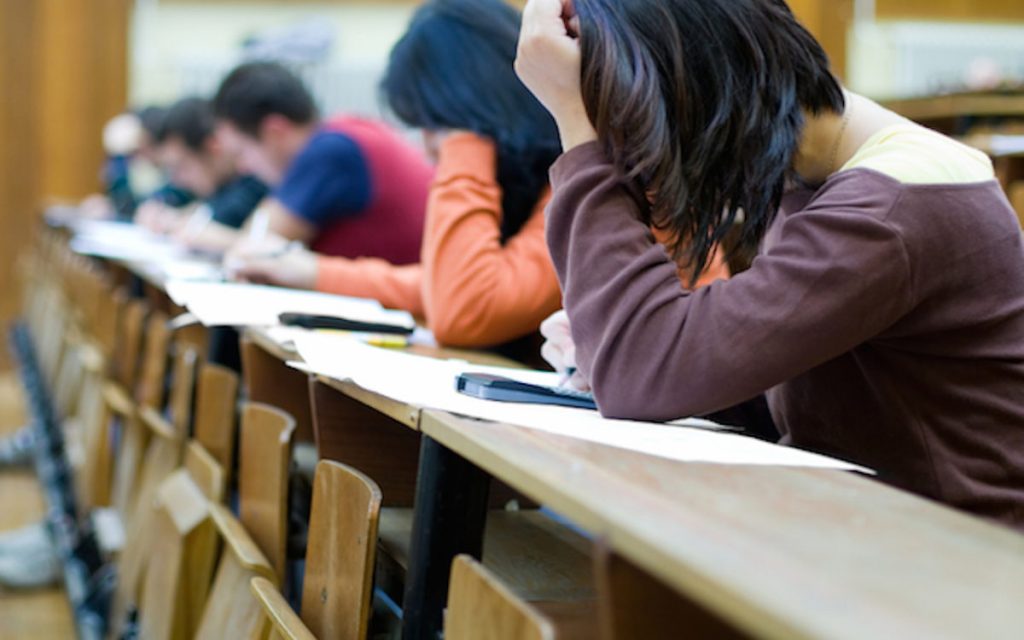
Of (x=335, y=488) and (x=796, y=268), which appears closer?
(x=796, y=268)

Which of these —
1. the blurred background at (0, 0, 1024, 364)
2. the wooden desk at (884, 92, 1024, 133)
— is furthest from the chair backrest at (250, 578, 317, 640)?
the blurred background at (0, 0, 1024, 364)

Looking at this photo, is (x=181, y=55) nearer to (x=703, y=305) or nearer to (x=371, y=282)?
(x=371, y=282)

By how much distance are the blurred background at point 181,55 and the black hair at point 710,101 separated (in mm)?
6437

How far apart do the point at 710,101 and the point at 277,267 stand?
1289 millimetres

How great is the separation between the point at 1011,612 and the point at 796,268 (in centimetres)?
45

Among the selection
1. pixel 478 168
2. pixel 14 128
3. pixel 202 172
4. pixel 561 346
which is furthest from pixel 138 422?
pixel 14 128

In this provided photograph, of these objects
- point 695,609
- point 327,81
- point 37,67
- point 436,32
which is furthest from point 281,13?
point 695,609

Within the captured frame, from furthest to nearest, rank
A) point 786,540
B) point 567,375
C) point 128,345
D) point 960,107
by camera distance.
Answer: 1. point 960,107
2. point 128,345
3. point 567,375
4. point 786,540

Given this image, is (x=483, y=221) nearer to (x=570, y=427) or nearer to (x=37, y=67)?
(x=570, y=427)

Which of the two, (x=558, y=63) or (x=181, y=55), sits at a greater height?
(x=558, y=63)

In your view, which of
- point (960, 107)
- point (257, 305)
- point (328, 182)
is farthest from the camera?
point (960, 107)

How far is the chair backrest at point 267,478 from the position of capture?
4.89ft

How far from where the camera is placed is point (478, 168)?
185 cm

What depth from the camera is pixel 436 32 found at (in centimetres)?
197
